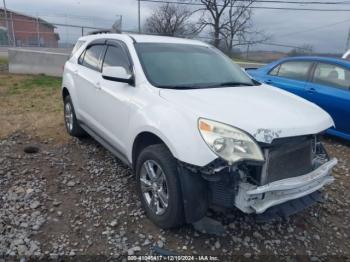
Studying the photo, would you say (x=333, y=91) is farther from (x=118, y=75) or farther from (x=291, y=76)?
(x=118, y=75)

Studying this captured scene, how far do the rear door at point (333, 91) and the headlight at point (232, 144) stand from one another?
3.50 meters

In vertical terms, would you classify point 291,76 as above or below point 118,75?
below

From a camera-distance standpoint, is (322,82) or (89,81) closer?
(89,81)

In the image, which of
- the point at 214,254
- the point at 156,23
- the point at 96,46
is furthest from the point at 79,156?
the point at 156,23

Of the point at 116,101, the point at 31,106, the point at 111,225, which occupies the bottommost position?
the point at 111,225

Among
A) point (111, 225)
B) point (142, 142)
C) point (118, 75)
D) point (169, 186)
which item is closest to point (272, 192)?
point (169, 186)

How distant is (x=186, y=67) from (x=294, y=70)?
11.4 feet

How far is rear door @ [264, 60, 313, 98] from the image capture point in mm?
5797

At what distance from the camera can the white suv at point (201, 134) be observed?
2.37m

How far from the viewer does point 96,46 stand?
439cm

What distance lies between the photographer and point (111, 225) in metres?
2.94

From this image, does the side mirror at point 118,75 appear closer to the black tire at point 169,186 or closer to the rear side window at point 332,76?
the black tire at point 169,186

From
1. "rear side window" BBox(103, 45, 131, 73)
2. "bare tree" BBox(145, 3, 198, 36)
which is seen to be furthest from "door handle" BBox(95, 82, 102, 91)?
"bare tree" BBox(145, 3, 198, 36)

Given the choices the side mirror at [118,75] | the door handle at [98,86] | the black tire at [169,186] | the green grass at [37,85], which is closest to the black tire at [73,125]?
the door handle at [98,86]
